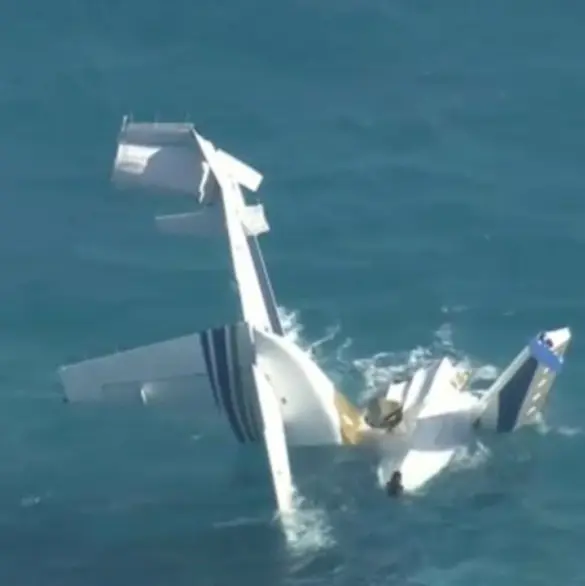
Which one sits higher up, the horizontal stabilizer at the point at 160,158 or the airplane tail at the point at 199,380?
the horizontal stabilizer at the point at 160,158

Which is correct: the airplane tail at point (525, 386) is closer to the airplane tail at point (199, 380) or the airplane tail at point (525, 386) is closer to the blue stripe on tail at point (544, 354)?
the blue stripe on tail at point (544, 354)

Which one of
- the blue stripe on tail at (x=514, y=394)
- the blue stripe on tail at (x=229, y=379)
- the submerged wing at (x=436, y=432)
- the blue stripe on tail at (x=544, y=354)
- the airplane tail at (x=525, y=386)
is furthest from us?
the blue stripe on tail at (x=514, y=394)

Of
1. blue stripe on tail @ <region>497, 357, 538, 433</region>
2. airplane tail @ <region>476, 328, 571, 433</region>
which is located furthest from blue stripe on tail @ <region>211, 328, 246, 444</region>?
blue stripe on tail @ <region>497, 357, 538, 433</region>

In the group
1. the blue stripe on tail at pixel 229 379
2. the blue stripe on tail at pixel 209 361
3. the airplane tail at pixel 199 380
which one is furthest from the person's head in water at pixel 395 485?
the blue stripe on tail at pixel 209 361

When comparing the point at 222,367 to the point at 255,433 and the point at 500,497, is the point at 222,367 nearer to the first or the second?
the point at 255,433

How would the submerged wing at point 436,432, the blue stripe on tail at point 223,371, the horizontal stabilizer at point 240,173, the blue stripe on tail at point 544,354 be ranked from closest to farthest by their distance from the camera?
the blue stripe on tail at point 223,371, the blue stripe on tail at point 544,354, the submerged wing at point 436,432, the horizontal stabilizer at point 240,173
